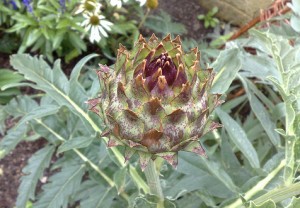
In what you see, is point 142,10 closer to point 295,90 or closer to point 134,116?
point 295,90

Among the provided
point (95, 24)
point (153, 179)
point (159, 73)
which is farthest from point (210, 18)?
point (159, 73)

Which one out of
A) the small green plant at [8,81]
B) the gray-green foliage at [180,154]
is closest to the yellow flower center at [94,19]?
the small green plant at [8,81]

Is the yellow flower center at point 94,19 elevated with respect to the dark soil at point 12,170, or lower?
elevated

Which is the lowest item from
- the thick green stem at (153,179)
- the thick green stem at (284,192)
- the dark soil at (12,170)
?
the dark soil at (12,170)

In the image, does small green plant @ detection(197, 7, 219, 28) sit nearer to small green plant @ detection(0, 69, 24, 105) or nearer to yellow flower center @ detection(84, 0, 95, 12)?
yellow flower center @ detection(84, 0, 95, 12)

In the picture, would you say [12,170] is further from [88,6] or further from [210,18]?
[210,18]

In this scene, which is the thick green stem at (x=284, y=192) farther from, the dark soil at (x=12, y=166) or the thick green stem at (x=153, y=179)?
the dark soil at (x=12, y=166)
